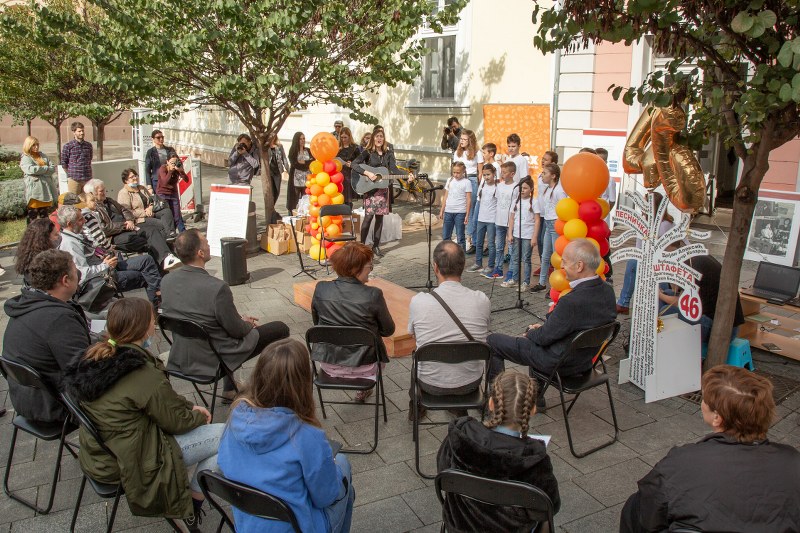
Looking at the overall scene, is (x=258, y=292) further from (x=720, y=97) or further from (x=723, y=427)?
(x=723, y=427)

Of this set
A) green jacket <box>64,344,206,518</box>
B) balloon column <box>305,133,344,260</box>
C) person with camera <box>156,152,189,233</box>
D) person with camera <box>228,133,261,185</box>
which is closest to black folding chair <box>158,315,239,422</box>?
green jacket <box>64,344,206,518</box>

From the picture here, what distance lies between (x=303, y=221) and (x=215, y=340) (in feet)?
18.8

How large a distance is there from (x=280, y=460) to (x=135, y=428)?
1032 millimetres

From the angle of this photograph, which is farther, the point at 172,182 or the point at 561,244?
the point at 172,182

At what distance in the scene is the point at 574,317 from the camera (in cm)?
445

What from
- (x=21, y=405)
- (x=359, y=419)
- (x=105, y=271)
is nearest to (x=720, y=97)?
(x=359, y=419)

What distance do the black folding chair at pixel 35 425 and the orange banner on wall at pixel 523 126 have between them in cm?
927

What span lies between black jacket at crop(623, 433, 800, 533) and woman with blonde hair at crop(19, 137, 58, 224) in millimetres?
11191

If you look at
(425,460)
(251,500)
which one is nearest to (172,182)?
(425,460)

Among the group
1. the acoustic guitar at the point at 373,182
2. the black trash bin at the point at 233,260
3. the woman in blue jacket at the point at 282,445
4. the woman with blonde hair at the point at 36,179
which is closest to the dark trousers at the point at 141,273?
the black trash bin at the point at 233,260

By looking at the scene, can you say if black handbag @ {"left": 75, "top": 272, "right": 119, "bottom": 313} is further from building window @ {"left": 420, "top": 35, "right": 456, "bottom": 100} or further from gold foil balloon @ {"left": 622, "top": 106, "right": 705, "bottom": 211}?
building window @ {"left": 420, "top": 35, "right": 456, "bottom": 100}

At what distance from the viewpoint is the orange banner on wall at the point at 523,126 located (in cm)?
1257

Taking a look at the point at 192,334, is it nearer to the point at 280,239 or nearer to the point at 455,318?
the point at 455,318

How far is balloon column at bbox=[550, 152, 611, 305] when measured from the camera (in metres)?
5.96
